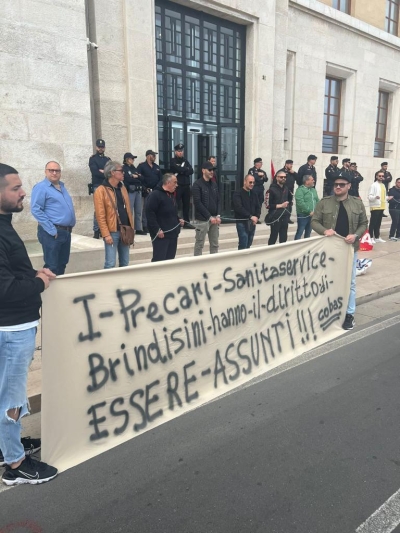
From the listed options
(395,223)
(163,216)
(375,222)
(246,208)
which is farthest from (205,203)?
(395,223)

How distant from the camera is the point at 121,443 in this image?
297cm

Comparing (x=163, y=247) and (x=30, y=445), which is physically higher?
(x=163, y=247)

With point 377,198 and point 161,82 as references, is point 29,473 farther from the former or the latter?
point 377,198

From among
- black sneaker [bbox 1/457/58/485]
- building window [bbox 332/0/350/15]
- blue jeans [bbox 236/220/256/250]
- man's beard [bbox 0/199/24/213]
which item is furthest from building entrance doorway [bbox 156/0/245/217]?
black sneaker [bbox 1/457/58/485]

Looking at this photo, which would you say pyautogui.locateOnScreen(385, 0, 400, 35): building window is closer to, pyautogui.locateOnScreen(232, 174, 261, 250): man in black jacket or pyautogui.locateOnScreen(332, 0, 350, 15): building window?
pyautogui.locateOnScreen(332, 0, 350, 15): building window

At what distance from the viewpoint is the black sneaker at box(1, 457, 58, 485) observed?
2654mm

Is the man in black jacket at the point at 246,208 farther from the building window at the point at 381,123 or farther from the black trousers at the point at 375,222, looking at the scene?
the building window at the point at 381,123

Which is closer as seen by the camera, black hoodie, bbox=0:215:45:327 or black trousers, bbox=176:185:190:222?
black hoodie, bbox=0:215:45:327

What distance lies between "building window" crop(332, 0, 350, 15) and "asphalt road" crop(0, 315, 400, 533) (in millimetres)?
16478

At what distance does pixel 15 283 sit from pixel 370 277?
7.43 m

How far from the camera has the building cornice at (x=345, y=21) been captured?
46.0 ft

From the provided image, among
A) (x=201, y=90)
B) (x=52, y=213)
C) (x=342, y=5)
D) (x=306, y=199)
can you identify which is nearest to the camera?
(x=52, y=213)

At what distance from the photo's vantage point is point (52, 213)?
5613 mm

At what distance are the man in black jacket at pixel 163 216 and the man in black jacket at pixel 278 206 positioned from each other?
2939 mm
